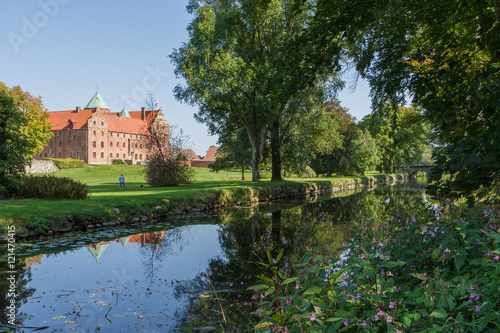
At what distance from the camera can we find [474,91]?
524cm

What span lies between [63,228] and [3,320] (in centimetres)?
691

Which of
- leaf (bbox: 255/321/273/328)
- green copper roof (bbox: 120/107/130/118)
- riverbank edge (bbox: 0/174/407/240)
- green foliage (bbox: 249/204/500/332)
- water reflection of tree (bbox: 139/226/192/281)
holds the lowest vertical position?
water reflection of tree (bbox: 139/226/192/281)

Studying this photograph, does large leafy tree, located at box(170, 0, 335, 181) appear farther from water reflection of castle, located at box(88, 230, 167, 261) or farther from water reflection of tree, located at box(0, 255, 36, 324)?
water reflection of tree, located at box(0, 255, 36, 324)

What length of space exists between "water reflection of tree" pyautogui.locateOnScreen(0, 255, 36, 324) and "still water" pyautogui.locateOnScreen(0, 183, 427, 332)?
0.05ft

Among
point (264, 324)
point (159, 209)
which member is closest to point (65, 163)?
point (159, 209)

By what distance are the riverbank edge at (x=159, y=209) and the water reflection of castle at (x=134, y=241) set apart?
6.49 feet

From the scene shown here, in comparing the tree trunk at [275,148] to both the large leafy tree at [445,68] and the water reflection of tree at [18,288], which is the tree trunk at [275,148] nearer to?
the large leafy tree at [445,68]

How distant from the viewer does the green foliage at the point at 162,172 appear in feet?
89.8

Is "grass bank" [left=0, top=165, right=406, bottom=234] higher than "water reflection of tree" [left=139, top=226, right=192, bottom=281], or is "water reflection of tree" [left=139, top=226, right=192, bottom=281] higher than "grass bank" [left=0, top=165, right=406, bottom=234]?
"grass bank" [left=0, top=165, right=406, bottom=234]

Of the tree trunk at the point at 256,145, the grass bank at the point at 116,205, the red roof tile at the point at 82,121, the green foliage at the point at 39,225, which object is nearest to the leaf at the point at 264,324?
the grass bank at the point at 116,205

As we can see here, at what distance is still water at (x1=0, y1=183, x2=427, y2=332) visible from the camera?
530 centimetres

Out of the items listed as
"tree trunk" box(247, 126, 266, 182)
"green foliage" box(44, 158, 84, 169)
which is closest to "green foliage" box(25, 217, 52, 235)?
"tree trunk" box(247, 126, 266, 182)

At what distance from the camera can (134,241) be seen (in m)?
10.9

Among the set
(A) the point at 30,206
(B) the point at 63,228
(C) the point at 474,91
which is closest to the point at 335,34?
(C) the point at 474,91
